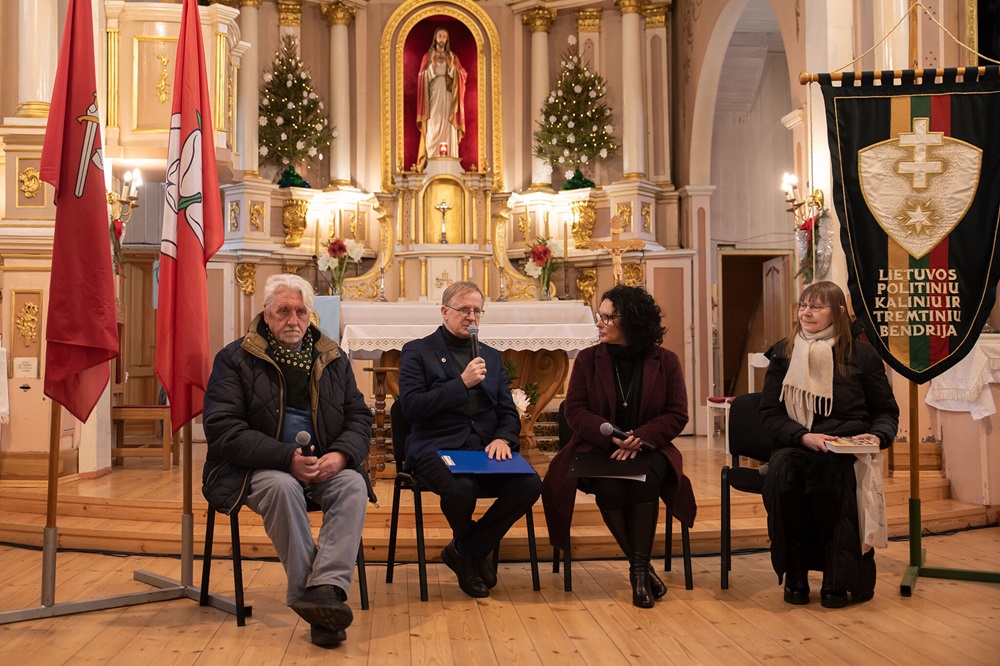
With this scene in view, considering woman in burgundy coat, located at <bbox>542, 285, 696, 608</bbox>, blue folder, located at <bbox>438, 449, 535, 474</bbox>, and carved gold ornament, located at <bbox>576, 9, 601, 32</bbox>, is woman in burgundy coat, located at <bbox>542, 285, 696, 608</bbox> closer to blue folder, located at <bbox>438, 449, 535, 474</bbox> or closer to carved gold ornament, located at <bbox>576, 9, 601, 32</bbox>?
blue folder, located at <bbox>438, 449, 535, 474</bbox>

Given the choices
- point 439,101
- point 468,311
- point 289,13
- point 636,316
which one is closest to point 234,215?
point 289,13

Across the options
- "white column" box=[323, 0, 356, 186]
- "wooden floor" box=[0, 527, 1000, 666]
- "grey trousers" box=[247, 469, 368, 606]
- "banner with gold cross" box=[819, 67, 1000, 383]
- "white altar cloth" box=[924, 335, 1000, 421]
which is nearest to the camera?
"wooden floor" box=[0, 527, 1000, 666]

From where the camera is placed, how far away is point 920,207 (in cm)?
424

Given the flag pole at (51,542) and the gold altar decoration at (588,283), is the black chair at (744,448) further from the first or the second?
the gold altar decoration at (588,283)

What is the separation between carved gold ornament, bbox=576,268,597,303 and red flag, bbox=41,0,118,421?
6.67 metres

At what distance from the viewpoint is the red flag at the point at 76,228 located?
11.8 feet

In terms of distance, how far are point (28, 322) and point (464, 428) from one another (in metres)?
3.14

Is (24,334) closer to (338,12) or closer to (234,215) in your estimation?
(234,215)

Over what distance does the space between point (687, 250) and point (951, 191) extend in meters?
5.62

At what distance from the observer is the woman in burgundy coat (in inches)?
156

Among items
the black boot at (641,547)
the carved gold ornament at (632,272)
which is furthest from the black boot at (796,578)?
the carved gold ornament at (632,272)

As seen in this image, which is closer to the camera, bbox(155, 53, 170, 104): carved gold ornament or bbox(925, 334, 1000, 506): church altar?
bbox(925, 334, 1000, 506): church altar

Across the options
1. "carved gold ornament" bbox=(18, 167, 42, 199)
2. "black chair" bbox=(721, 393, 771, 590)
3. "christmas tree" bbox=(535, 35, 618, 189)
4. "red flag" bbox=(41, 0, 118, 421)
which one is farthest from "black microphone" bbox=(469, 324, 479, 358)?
"christmas tree" bbox=(535, 35, 618, 189)

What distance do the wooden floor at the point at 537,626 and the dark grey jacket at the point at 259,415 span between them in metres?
0.47
